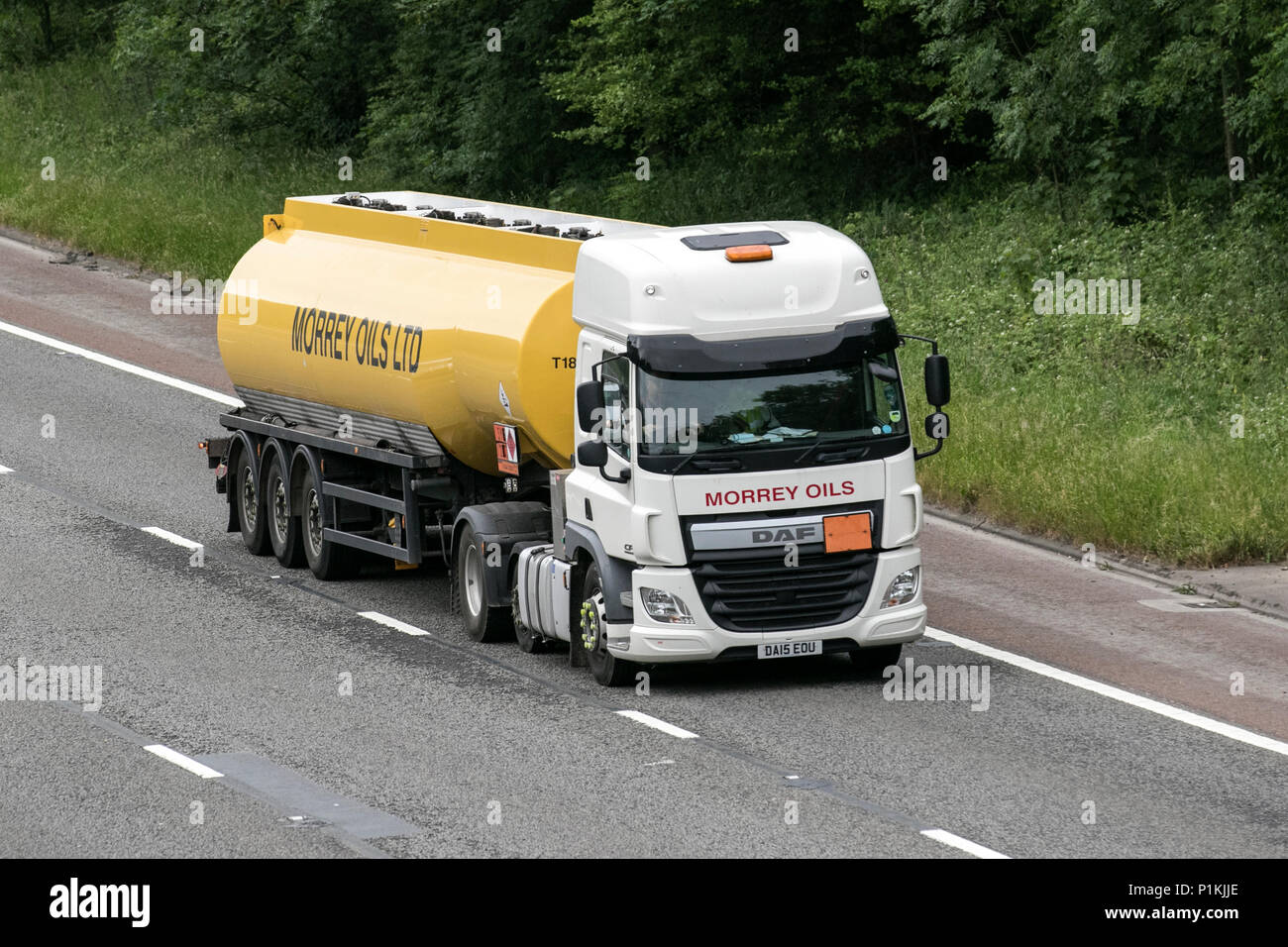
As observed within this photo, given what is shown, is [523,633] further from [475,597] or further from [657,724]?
[657,724]

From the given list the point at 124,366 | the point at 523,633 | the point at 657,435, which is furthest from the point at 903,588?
the point at 124,366

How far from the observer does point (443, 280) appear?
1680 centimetres

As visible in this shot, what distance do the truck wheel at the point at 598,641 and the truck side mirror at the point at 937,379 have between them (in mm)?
2637

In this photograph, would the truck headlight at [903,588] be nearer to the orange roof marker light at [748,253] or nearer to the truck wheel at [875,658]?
the truck wheel at [875,658]

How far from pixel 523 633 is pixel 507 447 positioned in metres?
1.41

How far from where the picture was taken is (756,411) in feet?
46.4

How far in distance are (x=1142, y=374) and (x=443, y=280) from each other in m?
8.73

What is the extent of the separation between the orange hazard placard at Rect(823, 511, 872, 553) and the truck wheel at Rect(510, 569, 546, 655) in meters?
2.59

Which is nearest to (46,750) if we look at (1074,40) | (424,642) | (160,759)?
(160,759)

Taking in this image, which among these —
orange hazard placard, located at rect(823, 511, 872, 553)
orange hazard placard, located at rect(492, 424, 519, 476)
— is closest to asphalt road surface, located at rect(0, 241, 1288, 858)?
orange hazard placard, located at rect(823, 511, 872, 553)

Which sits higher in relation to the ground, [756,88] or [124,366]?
[756,88]

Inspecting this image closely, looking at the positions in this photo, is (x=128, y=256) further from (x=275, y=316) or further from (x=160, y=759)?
(x=160, y=759)

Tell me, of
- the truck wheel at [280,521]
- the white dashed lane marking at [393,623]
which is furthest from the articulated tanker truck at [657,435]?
the truck wheel at [280,521]

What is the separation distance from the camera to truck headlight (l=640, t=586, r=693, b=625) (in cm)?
1405
